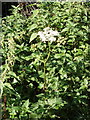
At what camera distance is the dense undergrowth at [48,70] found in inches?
74.2

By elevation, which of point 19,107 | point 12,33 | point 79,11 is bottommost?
point 19,107

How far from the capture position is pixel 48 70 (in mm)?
2176

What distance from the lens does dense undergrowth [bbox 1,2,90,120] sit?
1885 millimetres

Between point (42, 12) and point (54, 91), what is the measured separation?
954mm

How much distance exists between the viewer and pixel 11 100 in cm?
186

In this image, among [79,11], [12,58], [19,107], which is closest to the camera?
[19,107]

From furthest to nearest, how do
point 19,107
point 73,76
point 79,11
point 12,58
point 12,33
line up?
point 79,11, point 12,33, point 73,76, point 12,58, point 19,107

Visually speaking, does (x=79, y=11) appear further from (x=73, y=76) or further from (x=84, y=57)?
(x=73, y=76)

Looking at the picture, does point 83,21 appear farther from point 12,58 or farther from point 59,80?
point 12,58

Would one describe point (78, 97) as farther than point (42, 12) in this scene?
No

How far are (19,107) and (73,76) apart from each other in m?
0.62

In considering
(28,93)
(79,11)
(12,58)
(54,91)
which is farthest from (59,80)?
(79,11)

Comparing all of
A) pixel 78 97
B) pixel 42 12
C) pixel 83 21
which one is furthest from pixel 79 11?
pixel 78 97

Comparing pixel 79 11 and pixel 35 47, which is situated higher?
pixel 79 11
